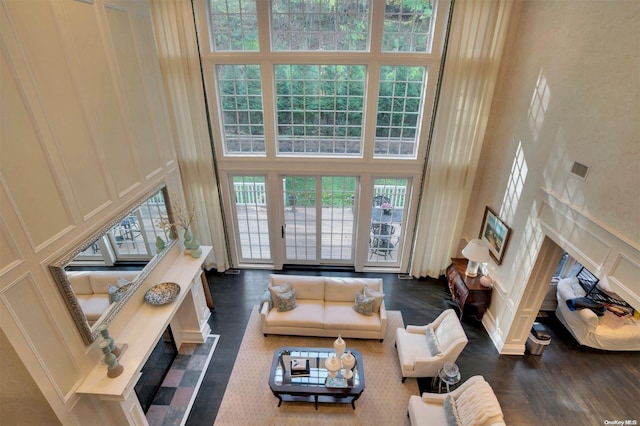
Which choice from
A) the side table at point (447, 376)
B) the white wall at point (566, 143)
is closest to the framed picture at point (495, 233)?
the white wall at point (566, 143)

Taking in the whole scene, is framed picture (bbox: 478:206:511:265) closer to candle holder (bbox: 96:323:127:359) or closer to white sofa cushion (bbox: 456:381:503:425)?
A: white sofa cushion (bbox: 456:381:503:425)

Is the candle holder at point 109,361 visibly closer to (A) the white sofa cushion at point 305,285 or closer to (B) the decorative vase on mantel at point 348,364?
(B) the decorative vase on mantel at point 348,364

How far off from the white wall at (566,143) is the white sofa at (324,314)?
6.61ft

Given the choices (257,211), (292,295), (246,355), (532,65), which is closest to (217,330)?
(246,355)

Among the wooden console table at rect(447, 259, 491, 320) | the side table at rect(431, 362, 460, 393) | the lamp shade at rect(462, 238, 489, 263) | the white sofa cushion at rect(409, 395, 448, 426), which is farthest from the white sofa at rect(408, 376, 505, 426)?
the lamp shade at rect(462, 238, 489, 263)

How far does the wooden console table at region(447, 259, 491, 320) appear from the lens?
5352 mm

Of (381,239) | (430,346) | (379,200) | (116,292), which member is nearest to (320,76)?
(379,200)

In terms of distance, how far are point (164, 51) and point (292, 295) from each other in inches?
170

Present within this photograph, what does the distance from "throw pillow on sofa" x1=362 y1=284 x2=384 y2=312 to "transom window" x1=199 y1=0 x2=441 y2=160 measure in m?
2.37

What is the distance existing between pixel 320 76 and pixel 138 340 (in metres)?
4.58

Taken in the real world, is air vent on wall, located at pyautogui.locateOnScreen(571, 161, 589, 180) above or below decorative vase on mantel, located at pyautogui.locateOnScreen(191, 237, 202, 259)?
above

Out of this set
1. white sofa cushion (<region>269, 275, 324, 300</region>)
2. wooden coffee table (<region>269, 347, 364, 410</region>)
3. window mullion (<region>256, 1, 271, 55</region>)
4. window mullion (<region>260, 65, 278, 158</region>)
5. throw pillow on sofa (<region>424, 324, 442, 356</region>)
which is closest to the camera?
wooden coffee table (<region>269, 347, 364, 410</region>)

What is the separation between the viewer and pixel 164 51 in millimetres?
5051

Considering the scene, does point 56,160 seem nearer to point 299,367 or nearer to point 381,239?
point 299,367
